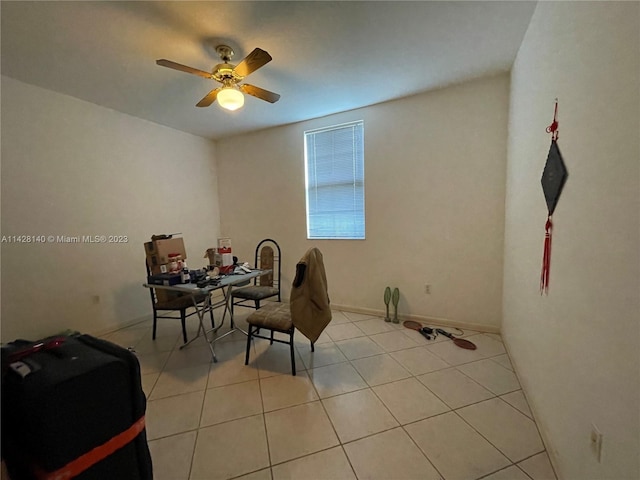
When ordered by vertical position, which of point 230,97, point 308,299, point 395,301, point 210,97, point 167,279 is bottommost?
point 395,301

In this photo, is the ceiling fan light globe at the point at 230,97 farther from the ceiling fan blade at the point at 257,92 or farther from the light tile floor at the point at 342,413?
the light tile floor at the point at 342,413

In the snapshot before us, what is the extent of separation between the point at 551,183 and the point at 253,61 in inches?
79.4

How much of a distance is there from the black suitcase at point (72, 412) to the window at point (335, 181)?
9.69 ft

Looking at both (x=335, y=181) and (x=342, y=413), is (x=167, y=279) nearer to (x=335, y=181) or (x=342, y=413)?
(x=342, y=413)

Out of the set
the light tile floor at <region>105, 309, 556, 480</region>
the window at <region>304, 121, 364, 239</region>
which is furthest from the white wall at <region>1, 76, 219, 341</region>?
the window at <region>304, 121, 364, 239</region>

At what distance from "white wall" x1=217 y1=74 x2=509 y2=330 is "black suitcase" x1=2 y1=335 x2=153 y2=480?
287 centimetres

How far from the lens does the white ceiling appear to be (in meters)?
1.71

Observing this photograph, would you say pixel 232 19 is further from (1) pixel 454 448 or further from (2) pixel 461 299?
(2) pixel 461 299

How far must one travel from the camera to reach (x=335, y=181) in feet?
11.9

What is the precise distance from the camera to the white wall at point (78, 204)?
244cm

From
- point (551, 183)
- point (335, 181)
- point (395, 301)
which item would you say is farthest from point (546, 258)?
point (335, 181)

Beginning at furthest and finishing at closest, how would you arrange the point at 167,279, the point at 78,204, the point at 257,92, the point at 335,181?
the point at 335,181, the point at 78,204, the point at 167,279, the point at 257,92

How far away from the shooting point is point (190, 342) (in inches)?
106

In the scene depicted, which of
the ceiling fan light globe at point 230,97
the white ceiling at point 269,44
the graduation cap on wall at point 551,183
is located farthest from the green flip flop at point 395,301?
the ceiling fan light globe at point 230,97
